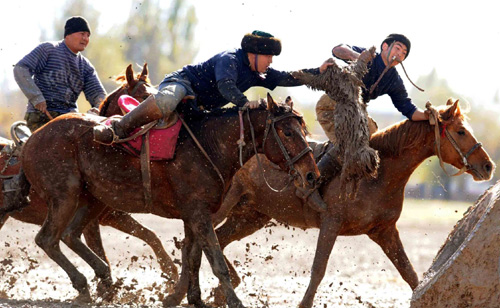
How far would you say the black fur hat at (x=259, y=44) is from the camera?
7145mm

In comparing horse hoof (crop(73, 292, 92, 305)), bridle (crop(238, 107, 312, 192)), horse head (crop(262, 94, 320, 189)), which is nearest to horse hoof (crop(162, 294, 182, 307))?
horse hoof (crop(73, 292, 92, 305))

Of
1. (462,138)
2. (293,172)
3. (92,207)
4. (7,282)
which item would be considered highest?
(462,138)

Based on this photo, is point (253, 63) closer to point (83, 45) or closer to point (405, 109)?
point (405, 109)

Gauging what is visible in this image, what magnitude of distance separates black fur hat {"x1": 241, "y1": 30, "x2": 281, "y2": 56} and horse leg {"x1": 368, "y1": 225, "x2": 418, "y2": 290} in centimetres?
225

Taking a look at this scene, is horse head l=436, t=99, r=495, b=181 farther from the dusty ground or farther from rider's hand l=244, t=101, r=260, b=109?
rider's hand l=244, t=101, r=260, b=109

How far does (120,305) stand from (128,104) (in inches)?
→ 72.4

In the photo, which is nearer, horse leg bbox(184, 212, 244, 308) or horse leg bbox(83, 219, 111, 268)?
horse leg bbox(184, 212, 244, 308)

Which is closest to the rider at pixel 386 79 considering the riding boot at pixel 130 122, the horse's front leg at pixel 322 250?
the horse's front leg at pixel 322 250

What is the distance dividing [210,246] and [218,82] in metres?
1.37

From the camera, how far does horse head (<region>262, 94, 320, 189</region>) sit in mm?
6738

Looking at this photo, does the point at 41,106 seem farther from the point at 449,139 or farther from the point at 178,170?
the point at 449,139

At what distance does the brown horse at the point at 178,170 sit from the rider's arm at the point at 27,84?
896 millimetres

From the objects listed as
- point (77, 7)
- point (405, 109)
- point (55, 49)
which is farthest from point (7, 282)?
point (77, 7)

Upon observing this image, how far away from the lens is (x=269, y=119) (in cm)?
681
